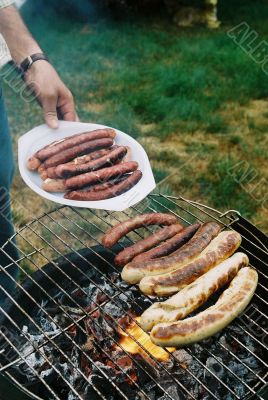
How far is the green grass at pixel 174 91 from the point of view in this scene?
18.2ft

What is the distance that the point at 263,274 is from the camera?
8.99 feet

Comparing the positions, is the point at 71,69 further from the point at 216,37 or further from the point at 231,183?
the point at 231,183

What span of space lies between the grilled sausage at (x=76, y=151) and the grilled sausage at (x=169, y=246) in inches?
33.5

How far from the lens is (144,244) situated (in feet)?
9.30

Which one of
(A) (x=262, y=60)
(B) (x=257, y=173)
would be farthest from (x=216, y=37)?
(B) (x=257, y=173)

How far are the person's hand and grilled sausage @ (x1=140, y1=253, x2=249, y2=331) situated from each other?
1.53 meters

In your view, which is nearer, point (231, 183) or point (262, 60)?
point (231, 183)

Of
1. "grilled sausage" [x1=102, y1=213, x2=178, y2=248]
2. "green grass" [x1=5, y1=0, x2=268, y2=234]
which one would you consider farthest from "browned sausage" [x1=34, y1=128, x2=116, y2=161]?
"green grass" [x1=5, y1=0, x2=268, y2=234]

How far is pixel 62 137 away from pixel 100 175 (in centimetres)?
54

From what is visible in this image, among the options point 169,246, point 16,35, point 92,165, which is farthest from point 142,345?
point 16,35

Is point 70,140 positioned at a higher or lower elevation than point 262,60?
higher

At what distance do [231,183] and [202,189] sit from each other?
313 millimetres

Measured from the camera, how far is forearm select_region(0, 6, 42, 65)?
3.44m

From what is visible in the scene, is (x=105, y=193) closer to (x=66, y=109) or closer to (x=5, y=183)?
(x=66, y=109)
